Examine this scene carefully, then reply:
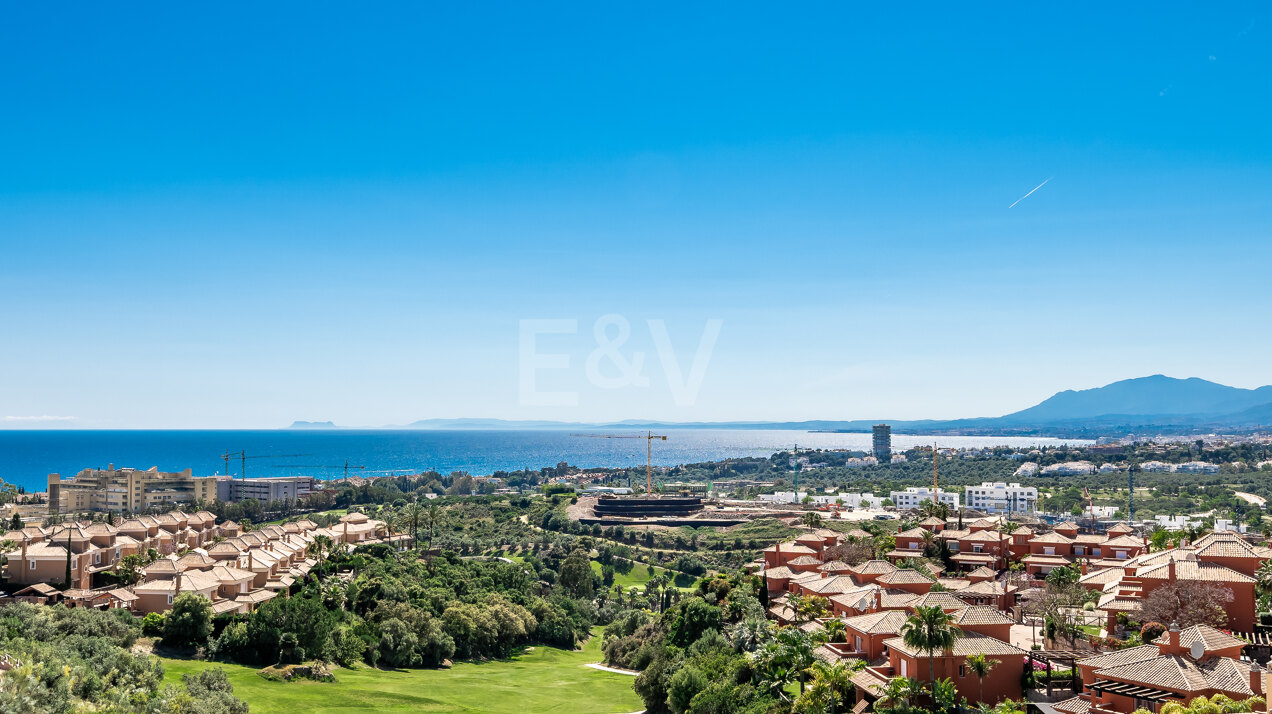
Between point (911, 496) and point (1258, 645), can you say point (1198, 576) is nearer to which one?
point (1258, 645)

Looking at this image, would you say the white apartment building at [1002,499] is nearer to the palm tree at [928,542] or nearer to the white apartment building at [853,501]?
the white apartment building at [853,501]

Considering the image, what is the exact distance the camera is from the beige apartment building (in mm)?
130125

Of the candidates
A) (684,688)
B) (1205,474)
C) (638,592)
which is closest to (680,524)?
(638,592)

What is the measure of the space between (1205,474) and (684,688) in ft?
566

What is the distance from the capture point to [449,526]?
360 ft

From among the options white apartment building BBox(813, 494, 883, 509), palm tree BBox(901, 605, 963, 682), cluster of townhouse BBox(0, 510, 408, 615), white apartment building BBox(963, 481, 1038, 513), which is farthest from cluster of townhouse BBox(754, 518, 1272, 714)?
white apartment building BBox(813, 494, 883, 509)

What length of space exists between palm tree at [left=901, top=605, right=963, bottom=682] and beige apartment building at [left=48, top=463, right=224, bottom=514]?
12265cm

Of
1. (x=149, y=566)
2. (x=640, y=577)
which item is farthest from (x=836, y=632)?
(x=640, y=577)

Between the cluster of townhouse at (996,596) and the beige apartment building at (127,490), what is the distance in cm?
10831

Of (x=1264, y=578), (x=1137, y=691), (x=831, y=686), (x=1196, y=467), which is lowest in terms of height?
(x=1196, y=467)

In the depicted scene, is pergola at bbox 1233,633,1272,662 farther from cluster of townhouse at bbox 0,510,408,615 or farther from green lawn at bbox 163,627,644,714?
cluster of townhouse at bbox 0,510,408,615

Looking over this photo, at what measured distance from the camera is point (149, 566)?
188 ft

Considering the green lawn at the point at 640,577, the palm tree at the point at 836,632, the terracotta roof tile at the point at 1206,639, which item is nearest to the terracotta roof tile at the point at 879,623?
the palm tree at the point at 836,632

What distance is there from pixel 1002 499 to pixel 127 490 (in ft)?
443
